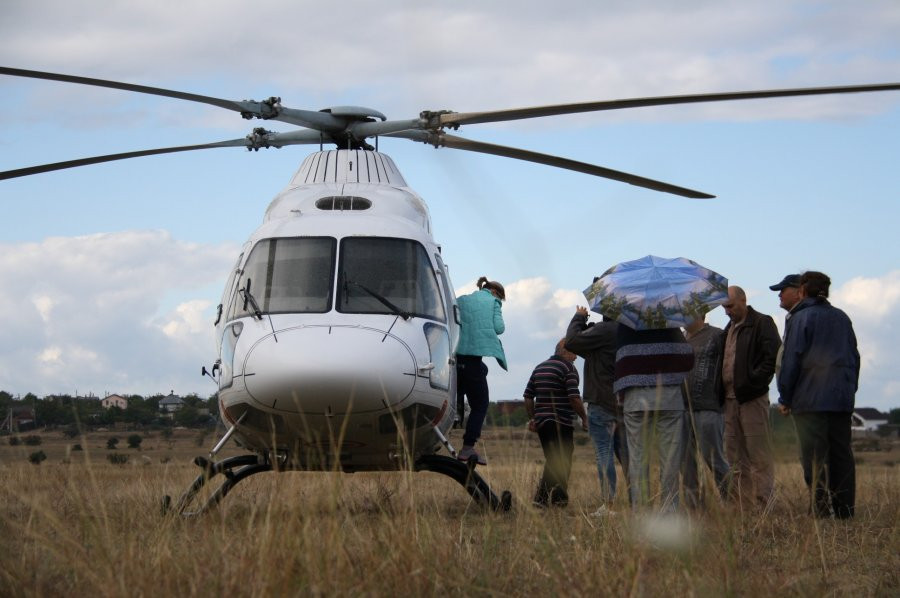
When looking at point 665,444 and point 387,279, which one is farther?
point 387,279

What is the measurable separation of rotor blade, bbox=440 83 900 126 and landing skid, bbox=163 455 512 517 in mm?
3050

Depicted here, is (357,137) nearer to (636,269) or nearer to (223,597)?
(636,269)

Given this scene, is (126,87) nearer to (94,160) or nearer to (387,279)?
(94,160)

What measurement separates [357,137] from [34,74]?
12.8ft

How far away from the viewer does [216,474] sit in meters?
9.68

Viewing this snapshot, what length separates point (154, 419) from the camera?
1097 cm

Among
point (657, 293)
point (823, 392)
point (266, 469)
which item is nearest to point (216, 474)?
point (266, 469)

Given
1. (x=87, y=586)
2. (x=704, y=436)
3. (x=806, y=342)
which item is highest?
(x=806, y=342)

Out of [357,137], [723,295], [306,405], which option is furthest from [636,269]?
[357,137]

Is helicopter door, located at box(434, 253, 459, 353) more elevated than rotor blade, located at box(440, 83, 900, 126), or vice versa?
rotor blade, located at box(440, 83, 900, 126)

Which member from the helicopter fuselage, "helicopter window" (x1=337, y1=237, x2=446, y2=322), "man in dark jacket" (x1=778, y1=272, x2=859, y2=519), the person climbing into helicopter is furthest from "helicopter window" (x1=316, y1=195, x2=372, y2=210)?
"man in dark jacket" (x1=778, y1=272, x2=859, y2=519)

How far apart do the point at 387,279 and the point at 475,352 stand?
5.87ft

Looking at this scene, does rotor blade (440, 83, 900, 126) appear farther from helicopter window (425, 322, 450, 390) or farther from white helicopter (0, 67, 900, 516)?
helicopter window (425, 322, 450, 390)

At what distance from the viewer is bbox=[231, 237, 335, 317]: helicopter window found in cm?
970
